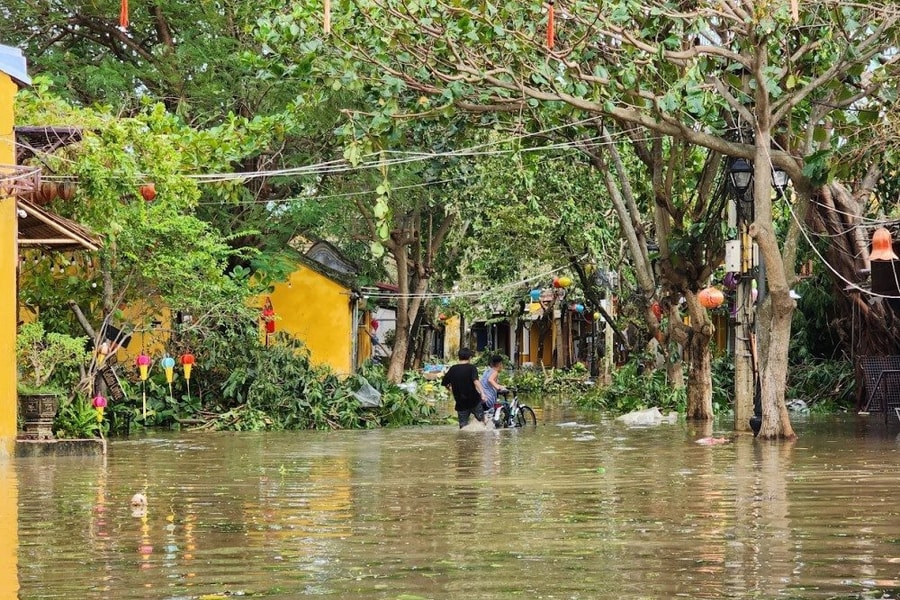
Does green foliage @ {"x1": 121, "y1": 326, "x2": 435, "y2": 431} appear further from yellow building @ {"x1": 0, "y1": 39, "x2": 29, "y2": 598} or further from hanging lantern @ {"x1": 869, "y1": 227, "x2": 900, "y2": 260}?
hanging lantern @ {"x1": 869, "y1": 227, "x2": 900, "y2": 260}

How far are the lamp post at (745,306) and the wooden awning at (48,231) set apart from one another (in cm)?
990

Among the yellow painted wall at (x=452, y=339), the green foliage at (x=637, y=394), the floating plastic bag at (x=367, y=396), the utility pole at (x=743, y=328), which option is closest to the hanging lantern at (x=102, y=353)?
the floating plastic bag at (x=367, y=396)

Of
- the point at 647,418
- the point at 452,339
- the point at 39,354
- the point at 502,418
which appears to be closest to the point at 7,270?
the point at 39,354

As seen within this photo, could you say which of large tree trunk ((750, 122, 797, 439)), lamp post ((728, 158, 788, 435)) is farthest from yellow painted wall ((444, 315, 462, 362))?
large tree trunk ((750, 122, 797, 439))

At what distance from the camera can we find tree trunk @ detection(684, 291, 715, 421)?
88.5 feet

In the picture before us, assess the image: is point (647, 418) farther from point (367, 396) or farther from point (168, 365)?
point (168, 365)

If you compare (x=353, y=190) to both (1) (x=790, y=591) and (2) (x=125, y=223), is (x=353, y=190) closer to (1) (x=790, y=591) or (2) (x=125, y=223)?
(2) (x=125, y=223)

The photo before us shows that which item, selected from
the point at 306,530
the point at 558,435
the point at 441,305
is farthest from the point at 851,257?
the point at 441,305

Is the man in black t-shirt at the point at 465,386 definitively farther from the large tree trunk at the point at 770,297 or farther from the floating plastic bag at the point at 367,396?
the large tree trunk at the point at 770,297

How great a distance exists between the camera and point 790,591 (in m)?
7.59

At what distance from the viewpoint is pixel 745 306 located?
24.1 m

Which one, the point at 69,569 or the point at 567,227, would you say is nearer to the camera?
the point at 69,569

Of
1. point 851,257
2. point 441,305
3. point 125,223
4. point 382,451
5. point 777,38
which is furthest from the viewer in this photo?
point 441,305

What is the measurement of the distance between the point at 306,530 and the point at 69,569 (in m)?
2.21
